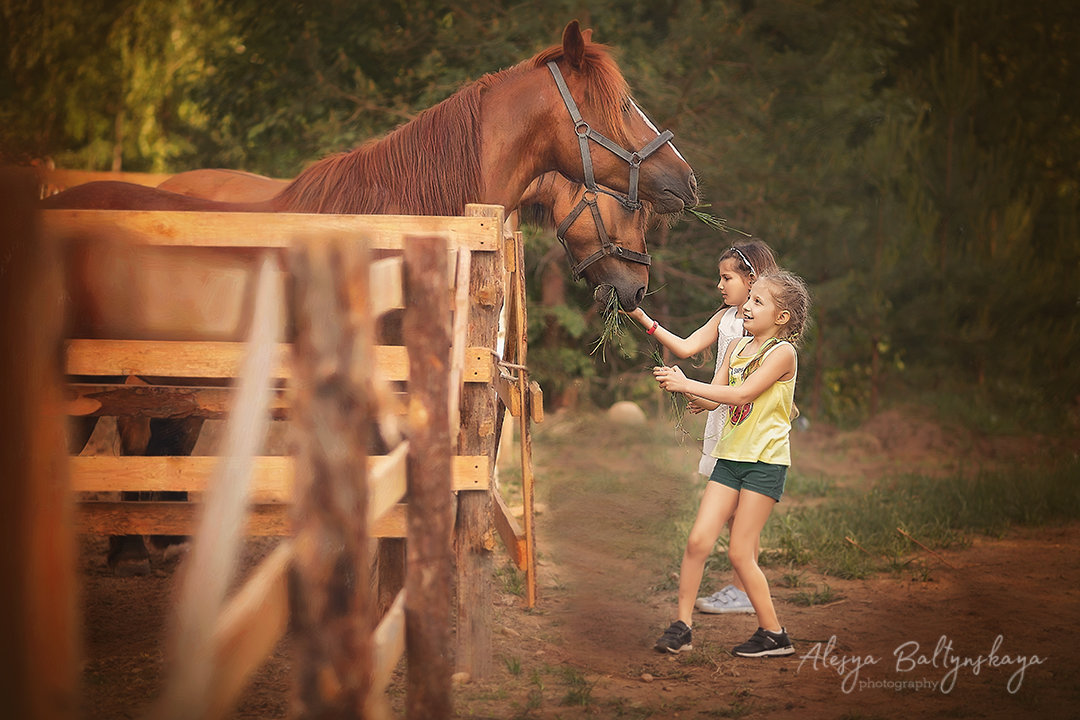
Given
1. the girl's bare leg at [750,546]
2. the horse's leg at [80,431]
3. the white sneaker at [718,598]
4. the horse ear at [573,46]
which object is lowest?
the white sneaker at [718,598]

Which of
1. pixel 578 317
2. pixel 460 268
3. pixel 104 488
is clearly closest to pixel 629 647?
pixel 460 268

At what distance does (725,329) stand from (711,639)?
1.34 m

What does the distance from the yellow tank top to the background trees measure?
436cm

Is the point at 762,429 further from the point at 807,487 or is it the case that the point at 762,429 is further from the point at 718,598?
the point at 807,487

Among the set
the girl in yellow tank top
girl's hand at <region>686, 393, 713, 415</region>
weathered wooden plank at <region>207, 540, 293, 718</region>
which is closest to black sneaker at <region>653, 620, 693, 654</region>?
the girl in yellow tank top

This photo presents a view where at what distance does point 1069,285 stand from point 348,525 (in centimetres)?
804

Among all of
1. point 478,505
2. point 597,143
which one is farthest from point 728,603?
point 597,143

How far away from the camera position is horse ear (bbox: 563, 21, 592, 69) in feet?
13.2

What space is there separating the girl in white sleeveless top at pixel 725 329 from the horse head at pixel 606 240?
220 millimetres

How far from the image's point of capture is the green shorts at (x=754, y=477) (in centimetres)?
360

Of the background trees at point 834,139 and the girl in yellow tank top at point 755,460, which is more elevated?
the background trees at point 834,139

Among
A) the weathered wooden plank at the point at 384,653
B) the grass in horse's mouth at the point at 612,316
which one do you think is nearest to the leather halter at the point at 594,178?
the grass in horse's mouth at the point at 612,316

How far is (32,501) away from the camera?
1.31 m

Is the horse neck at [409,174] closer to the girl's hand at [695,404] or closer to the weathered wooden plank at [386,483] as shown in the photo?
the girl's hand at [695,404]
